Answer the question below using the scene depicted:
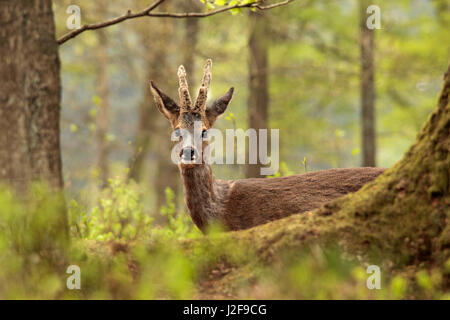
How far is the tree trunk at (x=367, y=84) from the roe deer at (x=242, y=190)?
769cm

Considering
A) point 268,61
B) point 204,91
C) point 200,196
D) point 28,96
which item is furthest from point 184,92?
point 268,61

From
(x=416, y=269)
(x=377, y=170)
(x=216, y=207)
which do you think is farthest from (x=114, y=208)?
(x=416, y=269)

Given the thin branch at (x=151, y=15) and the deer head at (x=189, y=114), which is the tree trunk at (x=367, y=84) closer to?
the deer head at (x=189, y=114)

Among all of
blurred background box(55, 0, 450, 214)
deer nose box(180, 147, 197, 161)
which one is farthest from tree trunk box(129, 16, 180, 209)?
deer nose box(180, 147, 197, 161)

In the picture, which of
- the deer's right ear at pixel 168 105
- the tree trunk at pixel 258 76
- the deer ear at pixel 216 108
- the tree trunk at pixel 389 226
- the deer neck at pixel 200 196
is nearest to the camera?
the tree trunk at pixel 389 226

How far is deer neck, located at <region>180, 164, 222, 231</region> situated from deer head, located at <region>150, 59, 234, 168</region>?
129 millimetres

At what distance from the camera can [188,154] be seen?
6422 mm

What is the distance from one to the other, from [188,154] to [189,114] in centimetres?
67

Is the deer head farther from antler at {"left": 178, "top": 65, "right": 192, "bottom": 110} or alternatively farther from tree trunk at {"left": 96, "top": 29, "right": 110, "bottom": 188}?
tree trunk at {"left": 96, "top": 29, "right": 110, "bottom": 188}

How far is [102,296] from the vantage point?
3318 mm

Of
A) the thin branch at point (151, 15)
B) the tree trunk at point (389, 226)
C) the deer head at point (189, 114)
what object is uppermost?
the thin branch at point (151, 15)

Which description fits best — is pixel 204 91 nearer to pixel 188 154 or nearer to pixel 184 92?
pixel 184 92

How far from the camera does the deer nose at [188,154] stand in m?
6.40

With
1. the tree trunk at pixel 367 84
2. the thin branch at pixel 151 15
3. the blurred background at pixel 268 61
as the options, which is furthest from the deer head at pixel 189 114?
the tree trunk at pixel 367 84
